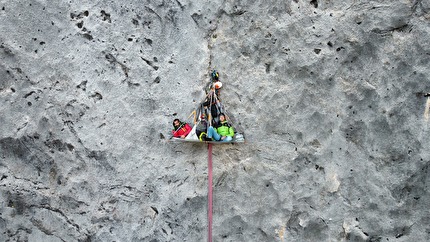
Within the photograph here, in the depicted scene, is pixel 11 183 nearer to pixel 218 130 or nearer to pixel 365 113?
pixel 218 130

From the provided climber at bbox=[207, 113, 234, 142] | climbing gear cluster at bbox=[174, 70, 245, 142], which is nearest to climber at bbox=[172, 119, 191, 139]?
climbing gear cluster at bbox=[174, 70, 245, 142]

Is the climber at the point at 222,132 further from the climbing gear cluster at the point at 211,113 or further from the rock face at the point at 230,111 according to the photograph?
the rock face at the point at 230,111

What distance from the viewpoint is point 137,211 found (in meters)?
3.74

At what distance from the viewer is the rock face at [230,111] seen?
3.45 metres

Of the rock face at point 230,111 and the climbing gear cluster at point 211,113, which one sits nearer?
the rock face at point 230,111

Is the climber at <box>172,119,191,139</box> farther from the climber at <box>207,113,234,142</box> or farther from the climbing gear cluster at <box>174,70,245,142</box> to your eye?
the climber at <box>207,113,234,142</box>

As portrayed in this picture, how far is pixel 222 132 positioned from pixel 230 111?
23 centimetres

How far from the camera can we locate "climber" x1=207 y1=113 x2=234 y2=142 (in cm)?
352

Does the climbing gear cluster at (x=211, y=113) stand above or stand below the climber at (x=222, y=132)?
above

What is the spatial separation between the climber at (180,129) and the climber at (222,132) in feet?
0.62

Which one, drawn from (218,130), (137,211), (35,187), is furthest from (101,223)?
(218,130)

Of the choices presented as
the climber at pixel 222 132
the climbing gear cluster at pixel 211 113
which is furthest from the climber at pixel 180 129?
the climber at pixel 222 132

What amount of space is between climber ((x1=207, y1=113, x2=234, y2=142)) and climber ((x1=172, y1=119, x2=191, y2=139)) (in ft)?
0.62

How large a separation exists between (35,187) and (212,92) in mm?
1707
